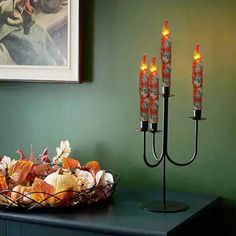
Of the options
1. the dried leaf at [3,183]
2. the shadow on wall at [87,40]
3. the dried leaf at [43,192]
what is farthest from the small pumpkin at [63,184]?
the shadow on wall at [87,40]

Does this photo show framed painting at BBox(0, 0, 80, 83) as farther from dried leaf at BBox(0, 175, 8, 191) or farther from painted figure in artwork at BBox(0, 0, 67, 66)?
dried leaf at BBox(0, 175, 8, 191)

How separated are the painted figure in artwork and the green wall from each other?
10 cm

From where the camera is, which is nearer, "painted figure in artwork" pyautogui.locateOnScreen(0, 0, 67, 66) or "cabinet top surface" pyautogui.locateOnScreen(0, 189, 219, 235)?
"cabinet top surface" pyautogui.locateOnScreen(0, 189, 219, 235)

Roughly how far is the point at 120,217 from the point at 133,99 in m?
0.55

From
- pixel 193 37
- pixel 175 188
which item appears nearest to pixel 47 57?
pixel 193 37

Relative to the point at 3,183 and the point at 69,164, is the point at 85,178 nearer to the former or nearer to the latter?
the point at 69,164

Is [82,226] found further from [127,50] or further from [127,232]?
[127,50]

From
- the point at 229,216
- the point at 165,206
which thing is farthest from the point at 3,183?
the point at 229,216

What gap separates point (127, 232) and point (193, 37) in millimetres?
768

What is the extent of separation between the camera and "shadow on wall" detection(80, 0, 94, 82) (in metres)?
2.01

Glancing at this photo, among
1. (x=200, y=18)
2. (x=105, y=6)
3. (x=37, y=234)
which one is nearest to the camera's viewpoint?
(x=37, y=234)

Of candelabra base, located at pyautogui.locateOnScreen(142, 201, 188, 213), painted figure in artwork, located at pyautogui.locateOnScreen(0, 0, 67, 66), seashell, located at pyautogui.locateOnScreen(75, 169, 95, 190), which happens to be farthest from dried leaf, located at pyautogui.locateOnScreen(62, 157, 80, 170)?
painted figure in artwork, located at pyautogui.locateOnScreen(0, 0, 67, 66)

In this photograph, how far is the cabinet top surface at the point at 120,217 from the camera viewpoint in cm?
144

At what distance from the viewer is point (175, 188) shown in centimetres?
192
